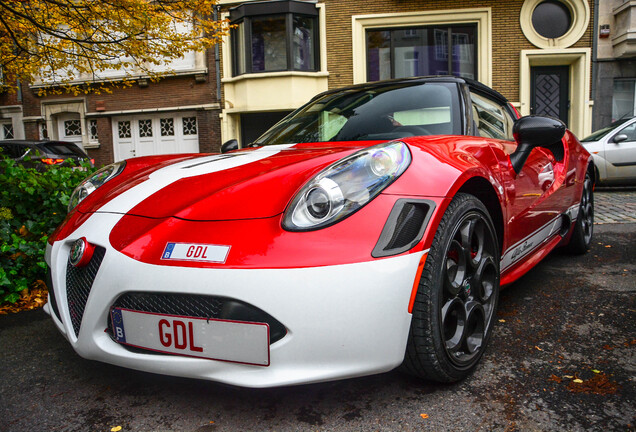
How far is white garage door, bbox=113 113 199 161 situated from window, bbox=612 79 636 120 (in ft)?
39.3

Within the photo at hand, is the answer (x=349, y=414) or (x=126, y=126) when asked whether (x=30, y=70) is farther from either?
(x=126, y=126)

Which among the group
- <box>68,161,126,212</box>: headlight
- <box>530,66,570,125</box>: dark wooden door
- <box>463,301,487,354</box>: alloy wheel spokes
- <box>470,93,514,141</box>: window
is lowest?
<box>463,301,487,354</box>: alloy wheel spokes

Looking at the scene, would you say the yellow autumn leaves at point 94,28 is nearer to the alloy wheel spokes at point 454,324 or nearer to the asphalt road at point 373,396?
the asphalt road at point 373,396

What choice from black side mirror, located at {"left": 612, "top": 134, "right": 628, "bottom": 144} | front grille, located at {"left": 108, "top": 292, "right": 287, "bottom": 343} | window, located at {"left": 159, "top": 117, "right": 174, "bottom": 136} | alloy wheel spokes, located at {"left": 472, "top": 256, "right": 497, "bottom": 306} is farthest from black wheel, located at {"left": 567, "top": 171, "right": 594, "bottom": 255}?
window, located at {"left": 159, "top": 117, "right": 174, "bottom": 136}

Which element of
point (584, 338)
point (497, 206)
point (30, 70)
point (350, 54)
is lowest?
point (584, 338)

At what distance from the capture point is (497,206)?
2.20 meters

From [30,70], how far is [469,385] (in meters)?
6.99

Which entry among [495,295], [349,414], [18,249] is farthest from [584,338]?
[18,249]

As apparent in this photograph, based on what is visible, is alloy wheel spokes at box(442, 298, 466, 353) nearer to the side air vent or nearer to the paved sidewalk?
the side air vent

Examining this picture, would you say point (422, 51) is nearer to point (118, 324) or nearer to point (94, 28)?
point (94, 28)

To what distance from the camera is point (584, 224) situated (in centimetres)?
395

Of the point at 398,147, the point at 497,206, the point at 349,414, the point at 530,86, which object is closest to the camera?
the point at 349,414

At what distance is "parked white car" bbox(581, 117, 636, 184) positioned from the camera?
874 centimetres

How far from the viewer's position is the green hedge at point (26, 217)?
322cm
